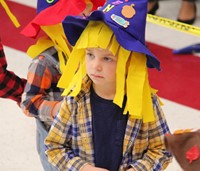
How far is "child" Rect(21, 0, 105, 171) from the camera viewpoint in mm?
1459

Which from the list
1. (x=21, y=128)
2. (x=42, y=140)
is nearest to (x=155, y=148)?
(x=42, y=140)

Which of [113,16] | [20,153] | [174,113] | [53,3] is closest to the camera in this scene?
[113,16]

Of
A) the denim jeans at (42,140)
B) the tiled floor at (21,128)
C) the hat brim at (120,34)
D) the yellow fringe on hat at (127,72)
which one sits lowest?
the tiled floor at (21,128)

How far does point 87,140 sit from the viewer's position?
1.29m

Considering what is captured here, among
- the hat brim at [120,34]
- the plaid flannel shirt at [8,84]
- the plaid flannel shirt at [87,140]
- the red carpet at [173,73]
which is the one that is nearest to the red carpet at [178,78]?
the red carpet at [173,73]

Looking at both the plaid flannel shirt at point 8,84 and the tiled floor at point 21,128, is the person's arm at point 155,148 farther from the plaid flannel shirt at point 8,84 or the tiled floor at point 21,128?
the tiled floor at point 21,128

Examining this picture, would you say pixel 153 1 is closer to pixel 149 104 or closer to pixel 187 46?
pixel 187 46

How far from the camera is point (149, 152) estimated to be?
1.30 m

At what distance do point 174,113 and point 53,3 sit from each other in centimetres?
119

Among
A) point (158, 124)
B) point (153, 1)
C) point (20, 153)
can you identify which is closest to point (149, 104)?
point (158, 124)

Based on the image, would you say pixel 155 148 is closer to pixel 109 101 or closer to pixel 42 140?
pixel 109 101

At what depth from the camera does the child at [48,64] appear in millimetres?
1459

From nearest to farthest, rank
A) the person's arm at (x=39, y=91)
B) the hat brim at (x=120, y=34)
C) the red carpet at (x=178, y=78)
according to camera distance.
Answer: the hat brim at (x=120, y=34) < the person's arm at (x=39, y=91) < the red carpet at (x=178, y=78)

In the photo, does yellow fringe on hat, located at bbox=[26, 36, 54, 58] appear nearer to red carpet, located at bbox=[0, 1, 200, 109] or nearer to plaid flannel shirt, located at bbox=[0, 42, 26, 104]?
plaid flannel shirt, located at bbox=[0, 42, 26, 104]
